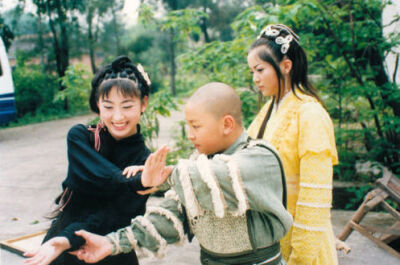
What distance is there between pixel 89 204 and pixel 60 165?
5.95 metres

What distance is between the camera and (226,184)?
1.16 meters

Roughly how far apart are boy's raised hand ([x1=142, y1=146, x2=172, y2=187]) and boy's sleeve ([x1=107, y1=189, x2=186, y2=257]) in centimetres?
19

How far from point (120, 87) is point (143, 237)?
64 cm

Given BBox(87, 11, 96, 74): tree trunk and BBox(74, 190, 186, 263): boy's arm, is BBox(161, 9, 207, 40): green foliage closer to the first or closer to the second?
BBox(74, 190, 186, 263): boy's arm

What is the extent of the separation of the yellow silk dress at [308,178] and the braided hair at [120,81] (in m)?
0.67

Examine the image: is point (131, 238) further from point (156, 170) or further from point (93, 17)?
point (93, 17)

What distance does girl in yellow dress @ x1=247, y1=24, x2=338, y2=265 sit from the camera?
1.65 meters

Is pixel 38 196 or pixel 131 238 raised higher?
pixel 131 238

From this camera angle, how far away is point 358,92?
4.02m

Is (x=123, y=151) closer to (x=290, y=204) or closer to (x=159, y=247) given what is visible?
(x=159, y=247)

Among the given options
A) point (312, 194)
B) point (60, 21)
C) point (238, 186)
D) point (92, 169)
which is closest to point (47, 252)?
point (92, 169)

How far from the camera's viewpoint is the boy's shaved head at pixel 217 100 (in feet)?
4.20

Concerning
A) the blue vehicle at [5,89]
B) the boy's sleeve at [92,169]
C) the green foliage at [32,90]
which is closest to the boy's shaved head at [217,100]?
the boy's sleeve at [92,169]

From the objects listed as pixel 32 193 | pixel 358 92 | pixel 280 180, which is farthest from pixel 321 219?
pixel 32 193
